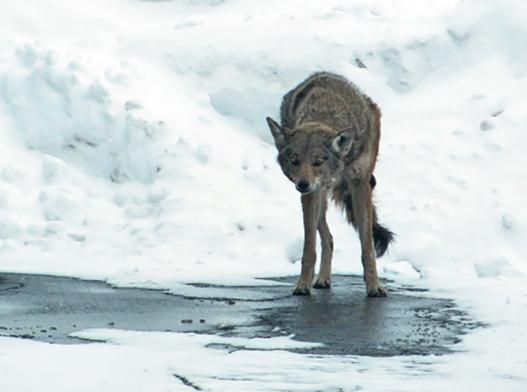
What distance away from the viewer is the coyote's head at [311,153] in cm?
1032

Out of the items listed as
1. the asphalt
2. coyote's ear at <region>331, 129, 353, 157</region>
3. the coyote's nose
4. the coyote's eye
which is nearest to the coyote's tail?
the asphalt

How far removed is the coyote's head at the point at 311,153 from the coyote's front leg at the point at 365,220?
40cm

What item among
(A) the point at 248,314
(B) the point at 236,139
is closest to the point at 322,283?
(A) the point at 248,314

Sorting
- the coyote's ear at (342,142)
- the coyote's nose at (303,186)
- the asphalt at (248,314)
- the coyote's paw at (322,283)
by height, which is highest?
the coyote's ear at (342,142)

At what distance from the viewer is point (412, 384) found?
6699mm

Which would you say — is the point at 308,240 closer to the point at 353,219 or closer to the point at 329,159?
the point at 353,219

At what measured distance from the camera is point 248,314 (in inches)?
372

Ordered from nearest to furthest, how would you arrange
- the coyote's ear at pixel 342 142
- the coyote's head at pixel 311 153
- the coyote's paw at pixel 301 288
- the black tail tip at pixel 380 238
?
1. the coyote's head at pixel 311 153
2. the coyote's ear at pixel 342 142
3. the coyote's paw at pixel 301 288
4. the black tail tip at pixel 380 238

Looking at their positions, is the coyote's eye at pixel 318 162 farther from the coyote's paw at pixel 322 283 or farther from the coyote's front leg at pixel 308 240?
the coyote's paw at pixel 322 283

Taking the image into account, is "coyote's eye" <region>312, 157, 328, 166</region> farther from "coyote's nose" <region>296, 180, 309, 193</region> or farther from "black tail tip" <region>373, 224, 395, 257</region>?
"black tail tip" <region>373, 224, 395, 257</region>

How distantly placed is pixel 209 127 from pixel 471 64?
3702mm

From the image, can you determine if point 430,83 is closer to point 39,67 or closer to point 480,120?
point 480,120

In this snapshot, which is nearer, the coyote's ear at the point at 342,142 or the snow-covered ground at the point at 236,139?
the coyote's ear at the point at 342,142

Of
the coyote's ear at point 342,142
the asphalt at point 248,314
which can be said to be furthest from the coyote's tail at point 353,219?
the coyote's ear at point 342,142
